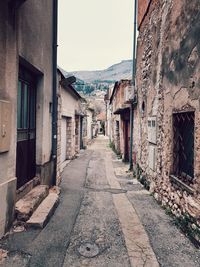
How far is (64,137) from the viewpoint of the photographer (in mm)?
12008

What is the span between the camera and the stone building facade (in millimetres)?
3799

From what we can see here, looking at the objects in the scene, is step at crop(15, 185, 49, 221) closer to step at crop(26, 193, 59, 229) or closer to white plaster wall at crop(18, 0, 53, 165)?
step at crop(26, 193, 59, 229)

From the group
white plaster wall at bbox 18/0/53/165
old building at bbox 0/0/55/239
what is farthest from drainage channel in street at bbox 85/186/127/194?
white plaster wall at bbox 18/0/53/165

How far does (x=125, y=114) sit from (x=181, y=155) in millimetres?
7742

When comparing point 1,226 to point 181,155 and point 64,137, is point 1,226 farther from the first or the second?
point 64,137

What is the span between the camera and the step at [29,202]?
404 centimetres

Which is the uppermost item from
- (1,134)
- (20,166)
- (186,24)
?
(186,24)

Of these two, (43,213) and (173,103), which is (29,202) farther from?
(173,103)

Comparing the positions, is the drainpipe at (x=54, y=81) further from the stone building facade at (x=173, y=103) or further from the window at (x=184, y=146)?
the window at (x=184, y=146)

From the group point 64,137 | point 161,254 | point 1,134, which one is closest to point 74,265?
point 161,254

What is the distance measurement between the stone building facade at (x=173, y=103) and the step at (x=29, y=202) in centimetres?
259

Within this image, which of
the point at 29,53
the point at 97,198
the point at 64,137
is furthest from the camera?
the point at 64,137

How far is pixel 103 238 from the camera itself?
371 centimetres

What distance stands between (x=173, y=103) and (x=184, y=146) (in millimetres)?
869
